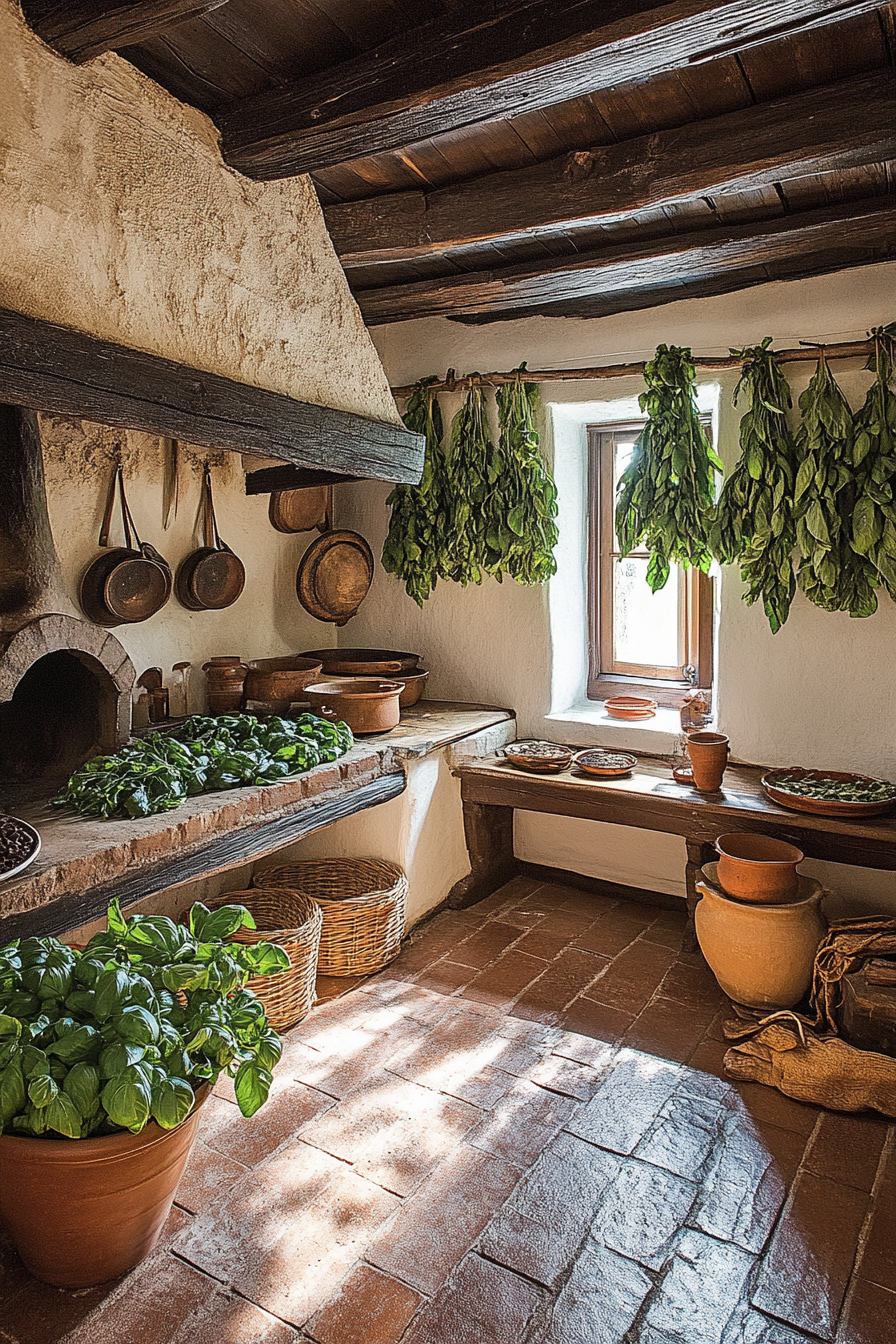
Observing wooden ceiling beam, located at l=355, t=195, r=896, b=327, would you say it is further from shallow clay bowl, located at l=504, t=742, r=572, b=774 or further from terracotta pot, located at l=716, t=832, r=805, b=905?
terracotta pot, located at l=716, t=832, r=805, b=905

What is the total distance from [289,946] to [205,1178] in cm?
82

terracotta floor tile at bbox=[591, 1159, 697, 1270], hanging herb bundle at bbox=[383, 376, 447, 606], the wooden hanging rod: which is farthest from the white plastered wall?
terracotta floor tile at bbox=[591, 1159, 697, 1270]

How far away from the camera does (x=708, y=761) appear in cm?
347

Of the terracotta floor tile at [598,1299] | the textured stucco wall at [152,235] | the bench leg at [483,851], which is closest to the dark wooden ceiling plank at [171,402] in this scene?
the textured stucco wall at [152,235]

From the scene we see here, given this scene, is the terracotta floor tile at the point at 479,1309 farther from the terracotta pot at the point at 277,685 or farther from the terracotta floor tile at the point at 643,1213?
the terracotta pot at the point at 277,685

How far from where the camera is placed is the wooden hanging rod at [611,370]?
3.31 meters

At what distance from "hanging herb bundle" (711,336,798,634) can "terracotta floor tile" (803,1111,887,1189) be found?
1754 millimetres

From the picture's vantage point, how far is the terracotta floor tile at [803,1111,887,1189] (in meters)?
2.38

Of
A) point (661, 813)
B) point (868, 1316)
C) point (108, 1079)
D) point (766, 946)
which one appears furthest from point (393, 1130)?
point (661, 813)

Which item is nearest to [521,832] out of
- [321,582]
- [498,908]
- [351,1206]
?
[498,908]

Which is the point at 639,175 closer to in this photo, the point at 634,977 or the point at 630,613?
the point at 630,613

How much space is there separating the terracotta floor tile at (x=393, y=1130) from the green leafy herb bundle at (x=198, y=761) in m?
1.04

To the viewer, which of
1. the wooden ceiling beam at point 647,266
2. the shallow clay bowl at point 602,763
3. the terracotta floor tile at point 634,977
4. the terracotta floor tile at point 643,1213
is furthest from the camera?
the shallow clay bowl at point 602,763

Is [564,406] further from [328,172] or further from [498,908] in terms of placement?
[498,908]
